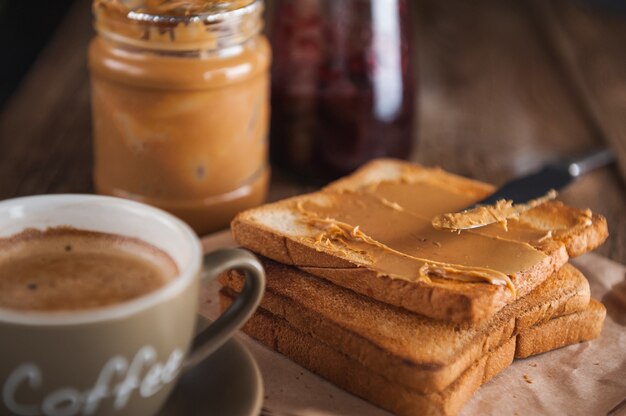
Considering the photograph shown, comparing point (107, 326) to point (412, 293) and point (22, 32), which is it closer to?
point (412, 293)

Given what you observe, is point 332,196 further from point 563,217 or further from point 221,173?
point 563,217

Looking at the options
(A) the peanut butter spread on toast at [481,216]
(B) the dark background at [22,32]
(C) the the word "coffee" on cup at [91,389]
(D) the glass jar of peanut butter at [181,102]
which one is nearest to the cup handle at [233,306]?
(C) the the word "coffee" on cup at [91,389]

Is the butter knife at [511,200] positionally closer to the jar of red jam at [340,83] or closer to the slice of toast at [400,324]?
the slice of toast at [400,324]

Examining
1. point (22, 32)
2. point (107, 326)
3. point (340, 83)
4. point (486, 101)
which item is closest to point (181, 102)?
point (340, 83)

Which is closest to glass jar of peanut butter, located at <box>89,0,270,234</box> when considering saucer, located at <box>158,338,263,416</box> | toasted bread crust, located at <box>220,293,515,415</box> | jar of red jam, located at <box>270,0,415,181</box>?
jar of red jam, located at <box>270,0,415,181</box>

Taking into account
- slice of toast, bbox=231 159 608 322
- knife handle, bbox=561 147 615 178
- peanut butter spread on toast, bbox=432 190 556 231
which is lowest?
knife handle, bbox=561 147 615 178

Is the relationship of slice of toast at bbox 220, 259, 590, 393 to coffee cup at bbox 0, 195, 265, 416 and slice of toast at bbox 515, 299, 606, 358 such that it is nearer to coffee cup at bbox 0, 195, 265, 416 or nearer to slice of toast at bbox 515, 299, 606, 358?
slice of toast at bbox 515, 299, 606, 358
